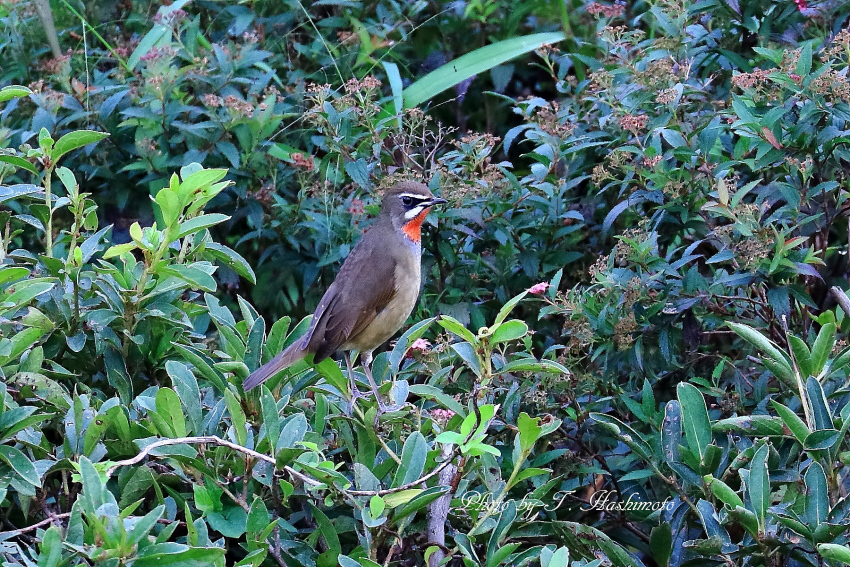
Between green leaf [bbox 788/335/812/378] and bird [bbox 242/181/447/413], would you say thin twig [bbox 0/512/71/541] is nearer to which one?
bird [bbox 242/181/447/413]

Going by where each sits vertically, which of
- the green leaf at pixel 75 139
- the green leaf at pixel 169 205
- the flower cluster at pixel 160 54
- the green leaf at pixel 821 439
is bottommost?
the green leaf at pixel 821 439

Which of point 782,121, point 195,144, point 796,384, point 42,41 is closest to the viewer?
point 796,384

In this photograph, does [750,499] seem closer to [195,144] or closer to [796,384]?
[796,384]

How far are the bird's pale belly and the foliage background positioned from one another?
21 cm

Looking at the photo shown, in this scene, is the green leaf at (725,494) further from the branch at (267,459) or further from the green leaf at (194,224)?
the green leaf at (194,224)

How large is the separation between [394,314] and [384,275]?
0.19 m

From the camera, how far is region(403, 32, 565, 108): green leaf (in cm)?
596

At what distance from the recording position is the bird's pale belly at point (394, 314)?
15.2 feet

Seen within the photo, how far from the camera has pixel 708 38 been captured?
5043 mm

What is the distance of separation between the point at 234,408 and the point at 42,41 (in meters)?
4.41

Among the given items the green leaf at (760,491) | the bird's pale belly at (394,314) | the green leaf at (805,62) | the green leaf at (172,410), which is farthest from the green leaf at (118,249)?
the green leaf at (805,62)

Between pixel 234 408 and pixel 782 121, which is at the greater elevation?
pixel 234 408

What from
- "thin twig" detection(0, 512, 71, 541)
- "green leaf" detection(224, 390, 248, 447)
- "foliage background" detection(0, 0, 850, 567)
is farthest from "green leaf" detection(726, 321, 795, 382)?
"thin twig" detection(0, 512, 71, 541)

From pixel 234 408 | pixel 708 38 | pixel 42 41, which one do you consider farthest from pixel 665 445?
pixel 42 41
